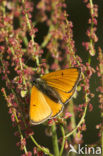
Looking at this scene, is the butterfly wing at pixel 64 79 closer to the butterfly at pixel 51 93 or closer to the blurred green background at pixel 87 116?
the butterfly at pixel 51 93

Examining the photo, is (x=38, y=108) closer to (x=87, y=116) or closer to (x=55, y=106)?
(x=55, y=106)

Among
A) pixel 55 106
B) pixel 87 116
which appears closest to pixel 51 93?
pixel 55 106

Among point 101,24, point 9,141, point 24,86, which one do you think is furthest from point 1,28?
point 101,24

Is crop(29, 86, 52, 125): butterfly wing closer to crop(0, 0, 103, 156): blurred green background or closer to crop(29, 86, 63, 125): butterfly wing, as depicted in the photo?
crop(29, 86, 63, 125): butterfly wing

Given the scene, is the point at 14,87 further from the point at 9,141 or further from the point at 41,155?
the point at 9,141

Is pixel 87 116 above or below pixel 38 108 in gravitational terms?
below

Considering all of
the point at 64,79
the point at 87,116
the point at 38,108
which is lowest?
the point at 87,116

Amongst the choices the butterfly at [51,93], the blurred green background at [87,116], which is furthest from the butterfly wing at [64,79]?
the blurred green background at [87,116]
